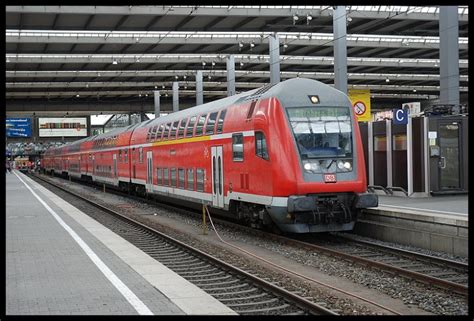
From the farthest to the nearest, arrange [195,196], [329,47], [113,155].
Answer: [329,47], [113,155], [195,196]

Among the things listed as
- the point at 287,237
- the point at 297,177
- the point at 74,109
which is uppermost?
the point at 74,109

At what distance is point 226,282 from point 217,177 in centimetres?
657

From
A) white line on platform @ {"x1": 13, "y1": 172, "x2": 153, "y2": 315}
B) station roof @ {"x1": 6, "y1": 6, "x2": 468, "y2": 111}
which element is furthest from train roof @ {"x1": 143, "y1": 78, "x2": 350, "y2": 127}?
station roof @ {"x1": 6, "y1": 6, "x2": 468, "y2": 111}

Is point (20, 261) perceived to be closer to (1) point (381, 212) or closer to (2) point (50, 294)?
(2) point (50, 294)

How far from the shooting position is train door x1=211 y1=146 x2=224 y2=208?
15492 mm

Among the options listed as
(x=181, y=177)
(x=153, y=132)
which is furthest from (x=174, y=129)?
(x=153, y=132)

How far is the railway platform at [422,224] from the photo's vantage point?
38.8ft

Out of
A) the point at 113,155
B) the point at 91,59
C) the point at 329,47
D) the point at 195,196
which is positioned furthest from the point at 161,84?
the point at 195,196

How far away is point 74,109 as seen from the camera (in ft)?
215

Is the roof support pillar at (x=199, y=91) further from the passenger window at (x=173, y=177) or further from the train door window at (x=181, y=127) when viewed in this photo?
the train door window at (x=181, y=127)

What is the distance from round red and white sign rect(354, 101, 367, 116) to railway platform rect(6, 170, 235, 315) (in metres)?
21.9

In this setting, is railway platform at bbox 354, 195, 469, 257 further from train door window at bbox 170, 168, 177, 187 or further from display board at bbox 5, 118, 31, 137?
display board at bbox 5, 118, 31, 137

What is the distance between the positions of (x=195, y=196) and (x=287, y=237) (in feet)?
14.8

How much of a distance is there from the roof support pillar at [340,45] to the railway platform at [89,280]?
1383 cm
